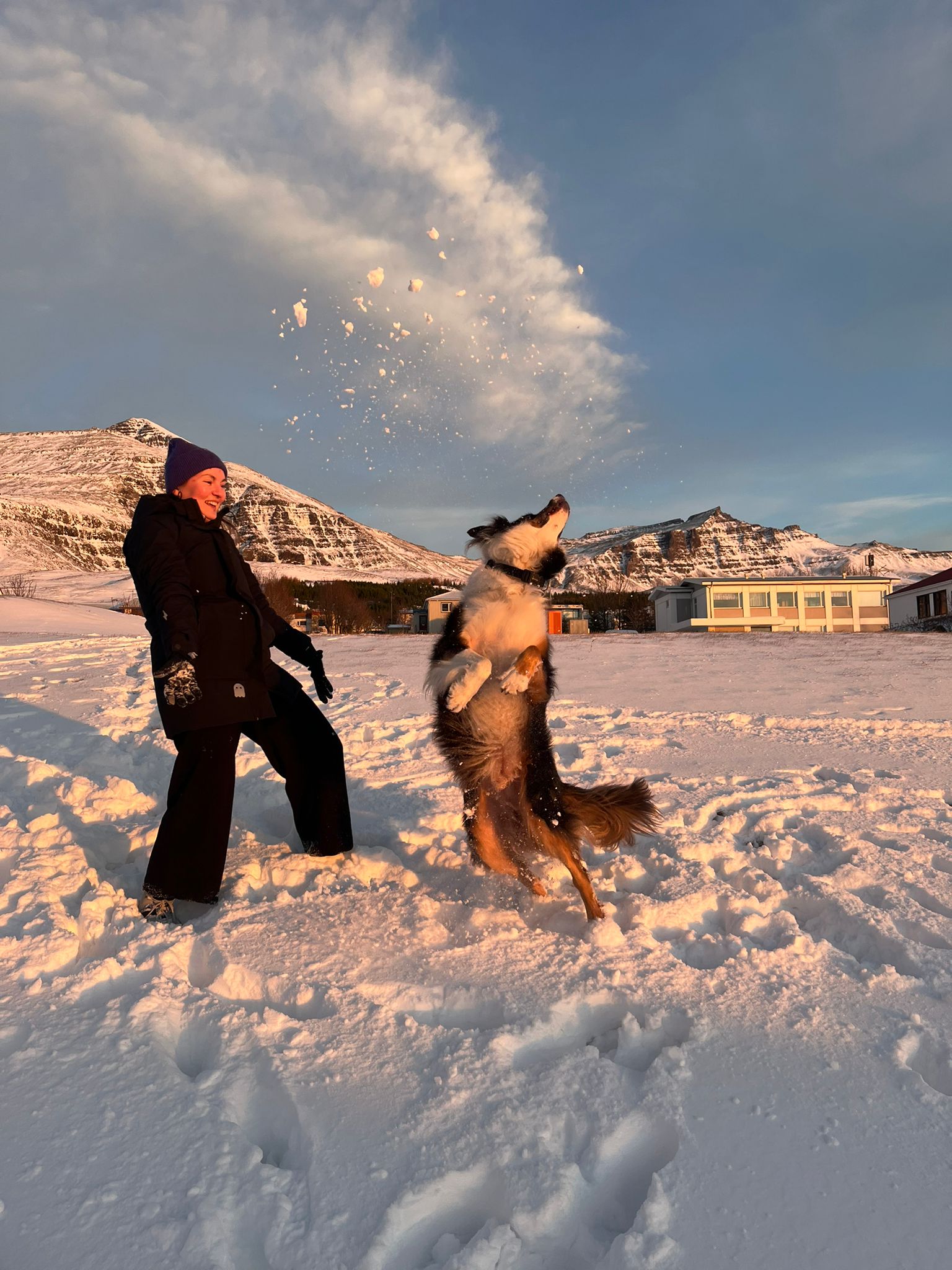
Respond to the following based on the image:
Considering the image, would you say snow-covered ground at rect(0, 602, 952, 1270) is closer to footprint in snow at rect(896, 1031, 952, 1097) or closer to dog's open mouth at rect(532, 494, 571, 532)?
footprint in snow at rect(896, 1031, 952, 1097)

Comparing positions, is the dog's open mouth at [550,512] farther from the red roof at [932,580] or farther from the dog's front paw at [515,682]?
the red roof at [932,580]

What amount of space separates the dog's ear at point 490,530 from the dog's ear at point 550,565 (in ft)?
0.81

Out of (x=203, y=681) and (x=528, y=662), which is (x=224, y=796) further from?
(x=528, y=662)

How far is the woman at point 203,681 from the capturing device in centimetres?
297

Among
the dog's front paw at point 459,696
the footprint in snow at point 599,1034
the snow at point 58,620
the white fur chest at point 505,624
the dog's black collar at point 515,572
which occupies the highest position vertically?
the snow at point 58,620

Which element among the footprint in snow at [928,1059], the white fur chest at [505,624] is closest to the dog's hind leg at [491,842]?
the white fur chest at [505,624]

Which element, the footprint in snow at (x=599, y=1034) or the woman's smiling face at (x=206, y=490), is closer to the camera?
the footprint in snow at (x=599, y=1034)

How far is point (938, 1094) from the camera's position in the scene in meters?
1.87

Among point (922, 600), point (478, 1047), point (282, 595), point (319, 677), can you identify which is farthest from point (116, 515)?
point (478, 1047)

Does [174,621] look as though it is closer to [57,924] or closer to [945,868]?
[57,924]

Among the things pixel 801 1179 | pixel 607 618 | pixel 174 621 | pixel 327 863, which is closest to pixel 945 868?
pixel 801 1179

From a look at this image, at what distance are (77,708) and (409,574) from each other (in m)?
101

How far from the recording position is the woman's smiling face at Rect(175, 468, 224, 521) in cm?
323

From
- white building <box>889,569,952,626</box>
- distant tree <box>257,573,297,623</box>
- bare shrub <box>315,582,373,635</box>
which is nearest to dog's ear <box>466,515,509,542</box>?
distant tree <box>257,573,297,623</box>
